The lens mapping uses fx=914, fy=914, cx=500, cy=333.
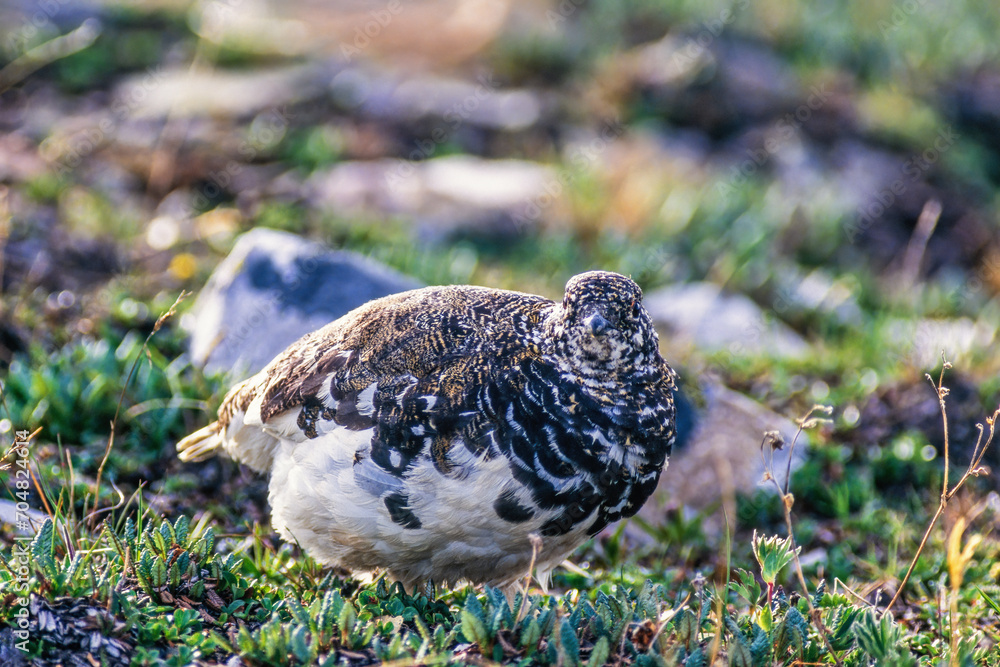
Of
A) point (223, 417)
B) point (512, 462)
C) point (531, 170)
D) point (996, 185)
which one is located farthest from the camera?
point (996, 185)

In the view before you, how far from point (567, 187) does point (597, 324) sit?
597 cm

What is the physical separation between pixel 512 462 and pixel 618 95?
867 cm

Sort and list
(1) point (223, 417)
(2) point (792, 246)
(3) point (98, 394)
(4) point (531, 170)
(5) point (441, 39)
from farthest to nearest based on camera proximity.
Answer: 1. (5) point (441, 39)
2. (4) point (531, 170)
3. (2) point (792, 246)
4. (3) point (98, 394)
5. (1) point (223, 417)

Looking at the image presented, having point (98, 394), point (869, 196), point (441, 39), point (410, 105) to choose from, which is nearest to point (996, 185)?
point (869, 196)

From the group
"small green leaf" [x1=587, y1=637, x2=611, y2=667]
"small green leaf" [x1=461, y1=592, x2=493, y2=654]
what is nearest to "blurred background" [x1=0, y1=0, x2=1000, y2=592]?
"small green leaf" [x1=587, y1=637, x2=611, y2=667]

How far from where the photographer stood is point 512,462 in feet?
10.3

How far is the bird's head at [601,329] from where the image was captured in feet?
10.7

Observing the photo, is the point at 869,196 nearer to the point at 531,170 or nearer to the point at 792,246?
the point at 792,246

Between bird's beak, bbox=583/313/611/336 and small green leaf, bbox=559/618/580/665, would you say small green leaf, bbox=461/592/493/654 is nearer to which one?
small green leaf, bbox=559/618/580/665

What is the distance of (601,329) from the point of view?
10.5 feet

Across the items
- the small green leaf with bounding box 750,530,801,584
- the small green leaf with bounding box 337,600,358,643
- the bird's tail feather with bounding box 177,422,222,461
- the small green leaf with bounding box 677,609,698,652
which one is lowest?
the bird's tail feather with bounding box 177,422,222,461

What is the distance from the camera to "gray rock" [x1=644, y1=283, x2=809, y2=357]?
6.78 meters
